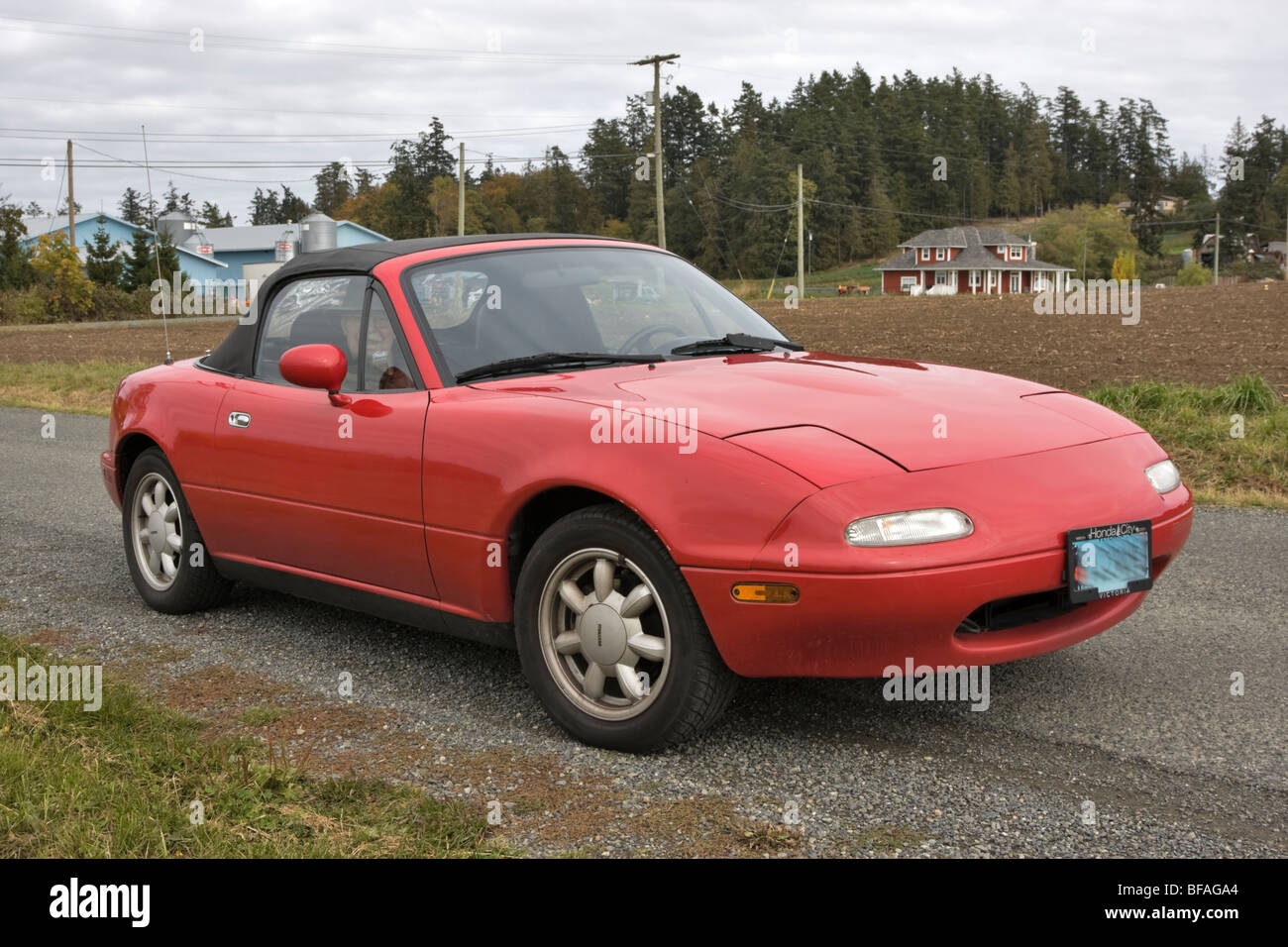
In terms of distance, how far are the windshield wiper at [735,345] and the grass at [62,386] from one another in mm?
12030

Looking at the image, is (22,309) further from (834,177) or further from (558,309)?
(834,177)

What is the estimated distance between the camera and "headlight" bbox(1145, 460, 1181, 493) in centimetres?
391

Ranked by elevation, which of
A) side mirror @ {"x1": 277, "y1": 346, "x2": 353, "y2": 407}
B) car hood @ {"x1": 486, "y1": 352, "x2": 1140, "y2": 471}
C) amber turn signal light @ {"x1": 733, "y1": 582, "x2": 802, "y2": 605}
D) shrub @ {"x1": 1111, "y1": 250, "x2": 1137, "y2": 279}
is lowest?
amber turn signal light @ {"x1": 733, "y1": 582, "x2": 802, "y2": 605}

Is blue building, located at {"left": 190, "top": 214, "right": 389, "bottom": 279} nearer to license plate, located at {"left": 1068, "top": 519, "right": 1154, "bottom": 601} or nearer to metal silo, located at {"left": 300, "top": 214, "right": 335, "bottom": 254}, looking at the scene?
metal silo, located at {"left": 300, "top": 214, "right": 335, "bottom": 254}

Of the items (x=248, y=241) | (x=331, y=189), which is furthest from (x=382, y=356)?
(x=331, y=189)

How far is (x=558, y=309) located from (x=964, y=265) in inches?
4724

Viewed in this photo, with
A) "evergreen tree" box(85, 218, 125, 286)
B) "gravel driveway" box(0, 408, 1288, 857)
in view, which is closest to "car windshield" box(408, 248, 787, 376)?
"gravel driveway" box(0, 408, 1288, 857)

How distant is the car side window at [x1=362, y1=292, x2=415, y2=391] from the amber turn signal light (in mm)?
1523

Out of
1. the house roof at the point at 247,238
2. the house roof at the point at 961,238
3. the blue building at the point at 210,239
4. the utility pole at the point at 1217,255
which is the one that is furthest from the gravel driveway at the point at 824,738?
the house roof at the point at 961,238

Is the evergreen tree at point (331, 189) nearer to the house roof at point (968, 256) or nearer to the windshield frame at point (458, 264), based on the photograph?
the house roof at point (968, 256)

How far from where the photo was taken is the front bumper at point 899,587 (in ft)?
10.5

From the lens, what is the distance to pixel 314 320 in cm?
483
